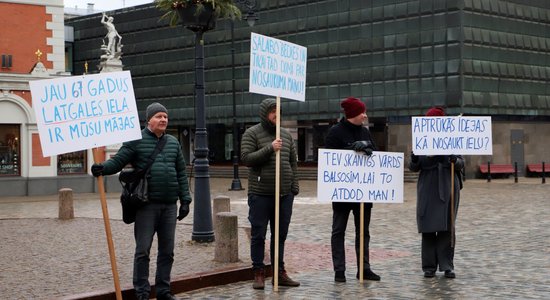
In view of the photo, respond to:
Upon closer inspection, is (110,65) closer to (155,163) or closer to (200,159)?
(200,159)

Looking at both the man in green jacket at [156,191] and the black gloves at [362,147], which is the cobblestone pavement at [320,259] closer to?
the man in green jacket at [156,191]

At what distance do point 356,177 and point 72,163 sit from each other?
865 inches

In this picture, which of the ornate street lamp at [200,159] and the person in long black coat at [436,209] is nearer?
the person in long black coat at [436,209]

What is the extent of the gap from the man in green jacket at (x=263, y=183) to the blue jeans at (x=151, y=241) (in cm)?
131

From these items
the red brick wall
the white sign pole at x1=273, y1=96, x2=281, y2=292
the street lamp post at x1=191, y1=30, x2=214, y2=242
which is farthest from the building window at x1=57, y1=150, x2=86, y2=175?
the white sign pole at x1=273, y1=96, x2=281, y2=292

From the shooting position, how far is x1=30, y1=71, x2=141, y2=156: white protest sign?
26.0 feet

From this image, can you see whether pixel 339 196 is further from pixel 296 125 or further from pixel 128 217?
pixel 296 125

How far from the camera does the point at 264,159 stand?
9.30 m

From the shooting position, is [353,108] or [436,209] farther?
[436,209]

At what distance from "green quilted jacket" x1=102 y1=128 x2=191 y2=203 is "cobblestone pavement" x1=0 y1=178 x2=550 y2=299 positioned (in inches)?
59.9

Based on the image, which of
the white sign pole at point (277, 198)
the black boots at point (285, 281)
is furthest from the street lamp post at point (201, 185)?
the white sign pole at point (277, 198)

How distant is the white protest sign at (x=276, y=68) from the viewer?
31.5 ft

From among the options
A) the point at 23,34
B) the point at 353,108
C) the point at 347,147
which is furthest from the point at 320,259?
the point at 23,34

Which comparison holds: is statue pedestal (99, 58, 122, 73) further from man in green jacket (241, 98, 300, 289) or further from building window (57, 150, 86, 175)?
man in green jacket (241, 98, 300, 289)
